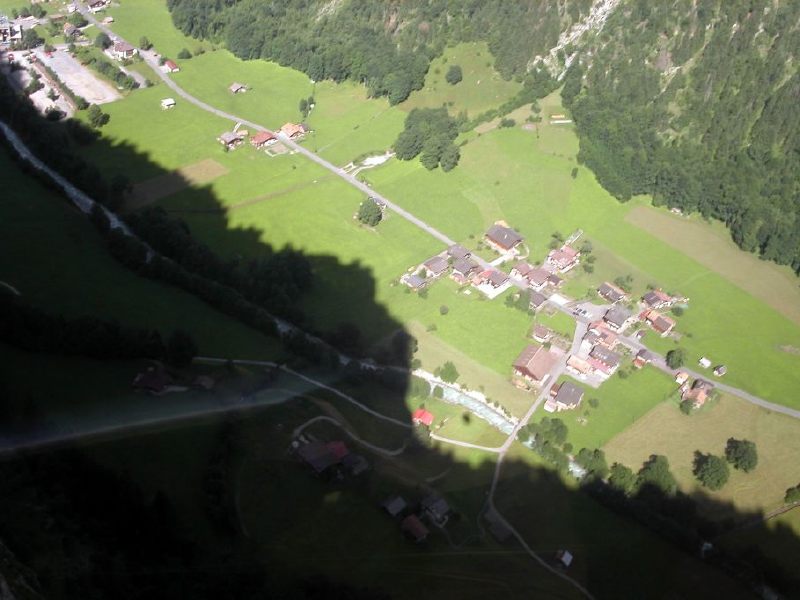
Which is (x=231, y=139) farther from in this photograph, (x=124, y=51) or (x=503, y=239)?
(x=503, y=239)

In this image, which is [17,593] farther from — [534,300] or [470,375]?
[534,300]

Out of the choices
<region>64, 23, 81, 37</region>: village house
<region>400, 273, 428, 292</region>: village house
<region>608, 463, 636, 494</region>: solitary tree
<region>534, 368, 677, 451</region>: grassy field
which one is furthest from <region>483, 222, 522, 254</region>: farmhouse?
<region>64, 23, 81, 37</region>: village house

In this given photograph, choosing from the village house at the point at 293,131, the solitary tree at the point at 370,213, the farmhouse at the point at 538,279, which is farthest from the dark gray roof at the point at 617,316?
the village house at the point at 293,131

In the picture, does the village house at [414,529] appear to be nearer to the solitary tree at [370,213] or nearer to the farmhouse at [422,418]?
the farmhouse at [422,418]

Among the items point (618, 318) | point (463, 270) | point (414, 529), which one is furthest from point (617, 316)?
point (414, 529)

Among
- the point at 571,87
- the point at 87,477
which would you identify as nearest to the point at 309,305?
the point at 87,477

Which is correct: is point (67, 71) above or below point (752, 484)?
above
